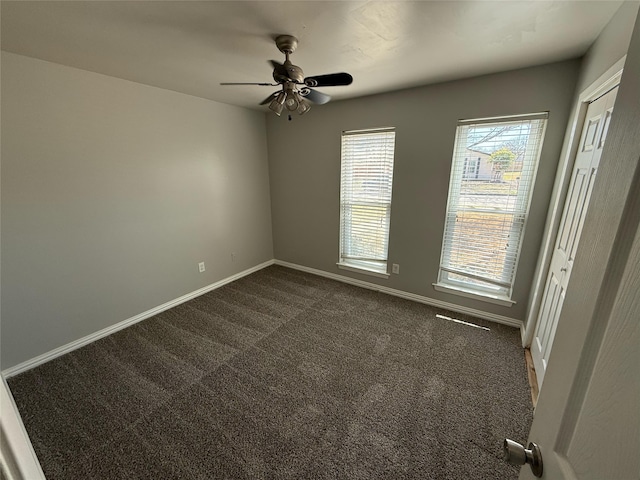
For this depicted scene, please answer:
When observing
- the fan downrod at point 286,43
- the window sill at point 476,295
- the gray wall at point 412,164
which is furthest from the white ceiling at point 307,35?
the window sill at point 476,295

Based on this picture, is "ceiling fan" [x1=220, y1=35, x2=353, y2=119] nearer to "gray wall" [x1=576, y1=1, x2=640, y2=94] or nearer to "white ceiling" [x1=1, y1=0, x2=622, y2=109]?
"white ceiling" [x1=1, y1=0, x2=622, y2=109]

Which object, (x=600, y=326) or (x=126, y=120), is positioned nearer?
(x=600, y=326)

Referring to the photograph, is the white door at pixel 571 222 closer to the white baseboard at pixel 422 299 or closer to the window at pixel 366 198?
the white baseboard at pixel 422 299

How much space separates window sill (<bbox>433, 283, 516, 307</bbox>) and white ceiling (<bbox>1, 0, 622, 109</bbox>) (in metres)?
2.08

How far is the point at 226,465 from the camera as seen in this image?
4.59 ft

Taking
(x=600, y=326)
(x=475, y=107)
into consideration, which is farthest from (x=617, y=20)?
(x=600, y=326)

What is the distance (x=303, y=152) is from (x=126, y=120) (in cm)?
194

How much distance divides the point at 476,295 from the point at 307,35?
2.79 meters

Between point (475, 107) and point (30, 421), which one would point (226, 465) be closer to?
point (30, 421)

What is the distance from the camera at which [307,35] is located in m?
1.63

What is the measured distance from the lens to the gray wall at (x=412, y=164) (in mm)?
2158

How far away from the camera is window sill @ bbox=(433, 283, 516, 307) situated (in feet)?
8.48

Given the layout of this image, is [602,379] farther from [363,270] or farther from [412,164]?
[363,270]

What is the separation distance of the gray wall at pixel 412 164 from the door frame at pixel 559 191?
0.45 feet
